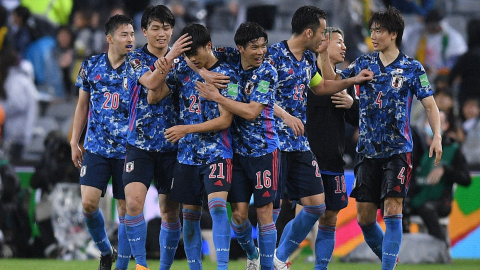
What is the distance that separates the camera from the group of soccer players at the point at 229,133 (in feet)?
23.5

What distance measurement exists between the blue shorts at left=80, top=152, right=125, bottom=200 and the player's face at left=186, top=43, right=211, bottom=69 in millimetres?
1486

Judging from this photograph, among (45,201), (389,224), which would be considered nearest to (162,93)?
(389,224)

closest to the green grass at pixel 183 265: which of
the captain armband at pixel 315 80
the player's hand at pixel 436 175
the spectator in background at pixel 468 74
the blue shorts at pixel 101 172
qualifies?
the player's hand at pixel 436 175

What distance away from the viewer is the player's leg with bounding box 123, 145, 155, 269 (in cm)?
743

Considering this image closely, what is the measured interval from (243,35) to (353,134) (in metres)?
5.47

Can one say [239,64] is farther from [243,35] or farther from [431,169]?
[431,169]

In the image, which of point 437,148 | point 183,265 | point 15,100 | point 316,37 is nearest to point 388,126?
point 437,148

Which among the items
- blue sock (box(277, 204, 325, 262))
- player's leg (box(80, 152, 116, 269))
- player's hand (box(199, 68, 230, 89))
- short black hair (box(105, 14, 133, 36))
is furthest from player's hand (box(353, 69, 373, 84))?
player's leg (box(80, 152, 116, 269))

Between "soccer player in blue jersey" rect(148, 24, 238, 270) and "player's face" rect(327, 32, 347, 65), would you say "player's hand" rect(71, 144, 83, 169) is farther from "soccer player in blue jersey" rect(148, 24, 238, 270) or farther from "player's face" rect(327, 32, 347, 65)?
"player's face" rect(327, 32, 347, 65)

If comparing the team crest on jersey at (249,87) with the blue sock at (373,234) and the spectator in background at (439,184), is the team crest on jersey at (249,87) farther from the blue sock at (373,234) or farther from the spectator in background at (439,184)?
the spectator in background at (439,184)

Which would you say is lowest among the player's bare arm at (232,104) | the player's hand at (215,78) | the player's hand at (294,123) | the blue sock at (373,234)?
the blue sock at (373,234)

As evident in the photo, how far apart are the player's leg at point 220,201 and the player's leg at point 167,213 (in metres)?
0.64

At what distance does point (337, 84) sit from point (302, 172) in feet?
2.98

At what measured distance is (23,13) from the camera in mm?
15953
